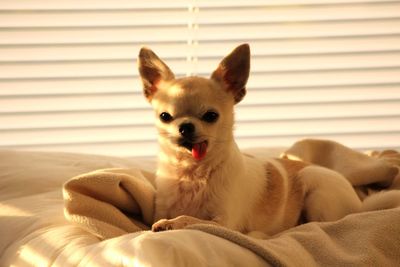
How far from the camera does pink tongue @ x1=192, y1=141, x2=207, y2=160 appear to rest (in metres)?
1.66

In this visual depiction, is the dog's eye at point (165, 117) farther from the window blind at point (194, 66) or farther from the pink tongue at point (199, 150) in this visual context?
the window blind at point (194, 66)

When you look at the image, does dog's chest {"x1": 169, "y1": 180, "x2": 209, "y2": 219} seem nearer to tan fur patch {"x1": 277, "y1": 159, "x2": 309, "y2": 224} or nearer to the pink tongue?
the pink tongue

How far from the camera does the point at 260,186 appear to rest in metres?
1.83

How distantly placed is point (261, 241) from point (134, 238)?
0.95 ft

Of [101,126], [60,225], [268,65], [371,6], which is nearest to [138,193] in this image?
[60,225]

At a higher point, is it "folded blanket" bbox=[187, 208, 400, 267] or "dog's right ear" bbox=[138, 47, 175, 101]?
"dog's right ear" bbox=[138, 47, 175, 101]

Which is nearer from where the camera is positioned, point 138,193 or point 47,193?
point 138,193

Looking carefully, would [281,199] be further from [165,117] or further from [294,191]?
[165,117]

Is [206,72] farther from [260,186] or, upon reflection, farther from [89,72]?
[260,186]

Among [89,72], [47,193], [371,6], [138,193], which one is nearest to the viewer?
[138,193]

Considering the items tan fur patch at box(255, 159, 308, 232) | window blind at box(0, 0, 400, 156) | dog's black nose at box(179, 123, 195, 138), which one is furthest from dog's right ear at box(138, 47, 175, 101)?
window blind at box(0, 0, 400, 156)

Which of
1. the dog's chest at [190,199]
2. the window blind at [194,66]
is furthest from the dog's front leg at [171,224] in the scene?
the window blind at [194,66]

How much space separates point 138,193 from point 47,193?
38cm

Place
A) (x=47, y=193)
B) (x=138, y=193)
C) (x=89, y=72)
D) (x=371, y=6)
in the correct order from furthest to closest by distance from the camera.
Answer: (x=371, y=6) → (x=89, y=72) → (x=47, y=193) → (x=138, y=193)
